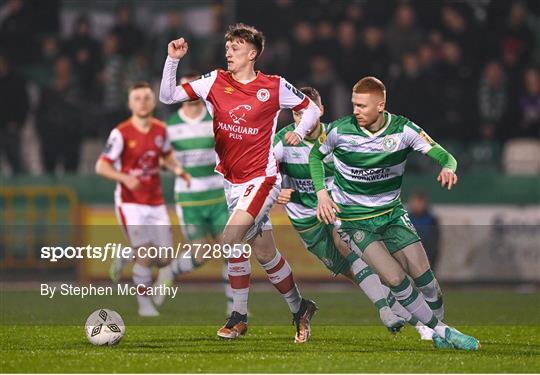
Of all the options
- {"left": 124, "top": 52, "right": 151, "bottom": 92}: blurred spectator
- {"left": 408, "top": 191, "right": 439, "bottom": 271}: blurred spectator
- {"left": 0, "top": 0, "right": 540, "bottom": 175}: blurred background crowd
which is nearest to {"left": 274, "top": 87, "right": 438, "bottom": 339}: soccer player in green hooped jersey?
{"left": 408, "top": 191, "right": 439, "bottom": 271}: blurred spectator

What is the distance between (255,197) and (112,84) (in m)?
10.1

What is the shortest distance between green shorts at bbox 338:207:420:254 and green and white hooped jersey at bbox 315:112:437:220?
2.1 inches

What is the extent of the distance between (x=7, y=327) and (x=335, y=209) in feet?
11.7

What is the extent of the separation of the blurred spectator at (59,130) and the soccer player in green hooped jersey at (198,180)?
545 cm

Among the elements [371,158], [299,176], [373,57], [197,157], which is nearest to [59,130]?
[373,57]

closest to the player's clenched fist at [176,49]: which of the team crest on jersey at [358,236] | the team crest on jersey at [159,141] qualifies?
the team crest on jersey at [358,236]

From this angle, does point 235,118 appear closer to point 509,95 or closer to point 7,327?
point 7,327

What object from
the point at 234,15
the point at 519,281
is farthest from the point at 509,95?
the point at 234,15

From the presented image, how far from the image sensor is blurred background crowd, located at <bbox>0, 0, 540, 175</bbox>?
18.5 m

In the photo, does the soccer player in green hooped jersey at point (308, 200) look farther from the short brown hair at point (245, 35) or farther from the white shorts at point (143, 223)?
the white shorts at point (143, 223)

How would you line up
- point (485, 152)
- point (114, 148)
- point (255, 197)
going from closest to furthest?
1. point (255, 197)
2. point (114, 148)
3. point (485, 152)

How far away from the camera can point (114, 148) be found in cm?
1252

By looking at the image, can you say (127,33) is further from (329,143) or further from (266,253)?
(329,143)

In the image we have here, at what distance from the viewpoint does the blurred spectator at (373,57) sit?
62.0 feet
